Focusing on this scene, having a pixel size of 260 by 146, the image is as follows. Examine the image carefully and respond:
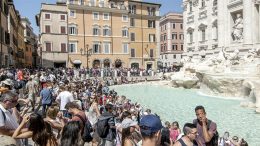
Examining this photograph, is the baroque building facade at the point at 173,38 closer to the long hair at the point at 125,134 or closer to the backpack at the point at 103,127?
the backpack at the point at 103,127

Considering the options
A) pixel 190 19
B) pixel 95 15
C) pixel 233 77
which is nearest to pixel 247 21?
pixel 233 77

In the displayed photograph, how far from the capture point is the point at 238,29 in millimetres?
29406

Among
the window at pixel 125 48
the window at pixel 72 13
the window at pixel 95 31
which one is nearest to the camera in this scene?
the window at pixel 72 13

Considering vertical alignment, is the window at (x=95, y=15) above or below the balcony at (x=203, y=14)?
above

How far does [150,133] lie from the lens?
3.15m

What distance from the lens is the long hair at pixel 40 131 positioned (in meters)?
4.05

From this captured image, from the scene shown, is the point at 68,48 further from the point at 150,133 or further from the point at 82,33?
the point at 150,133

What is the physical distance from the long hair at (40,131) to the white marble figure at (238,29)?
2720cm

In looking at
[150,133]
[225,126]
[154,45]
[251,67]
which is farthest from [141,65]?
[150,133]

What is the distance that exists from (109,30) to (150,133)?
46635 millimetres

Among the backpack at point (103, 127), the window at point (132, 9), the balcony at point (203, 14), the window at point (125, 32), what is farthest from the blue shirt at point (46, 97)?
the window at point (132, 9)

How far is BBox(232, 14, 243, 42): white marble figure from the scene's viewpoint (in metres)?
29.1

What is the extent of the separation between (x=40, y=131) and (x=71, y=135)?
0.53m

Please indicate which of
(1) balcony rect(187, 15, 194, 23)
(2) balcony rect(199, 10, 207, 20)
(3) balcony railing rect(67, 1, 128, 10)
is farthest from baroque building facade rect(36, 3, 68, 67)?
(2) balcony rect(199, 10, 207, 20)
